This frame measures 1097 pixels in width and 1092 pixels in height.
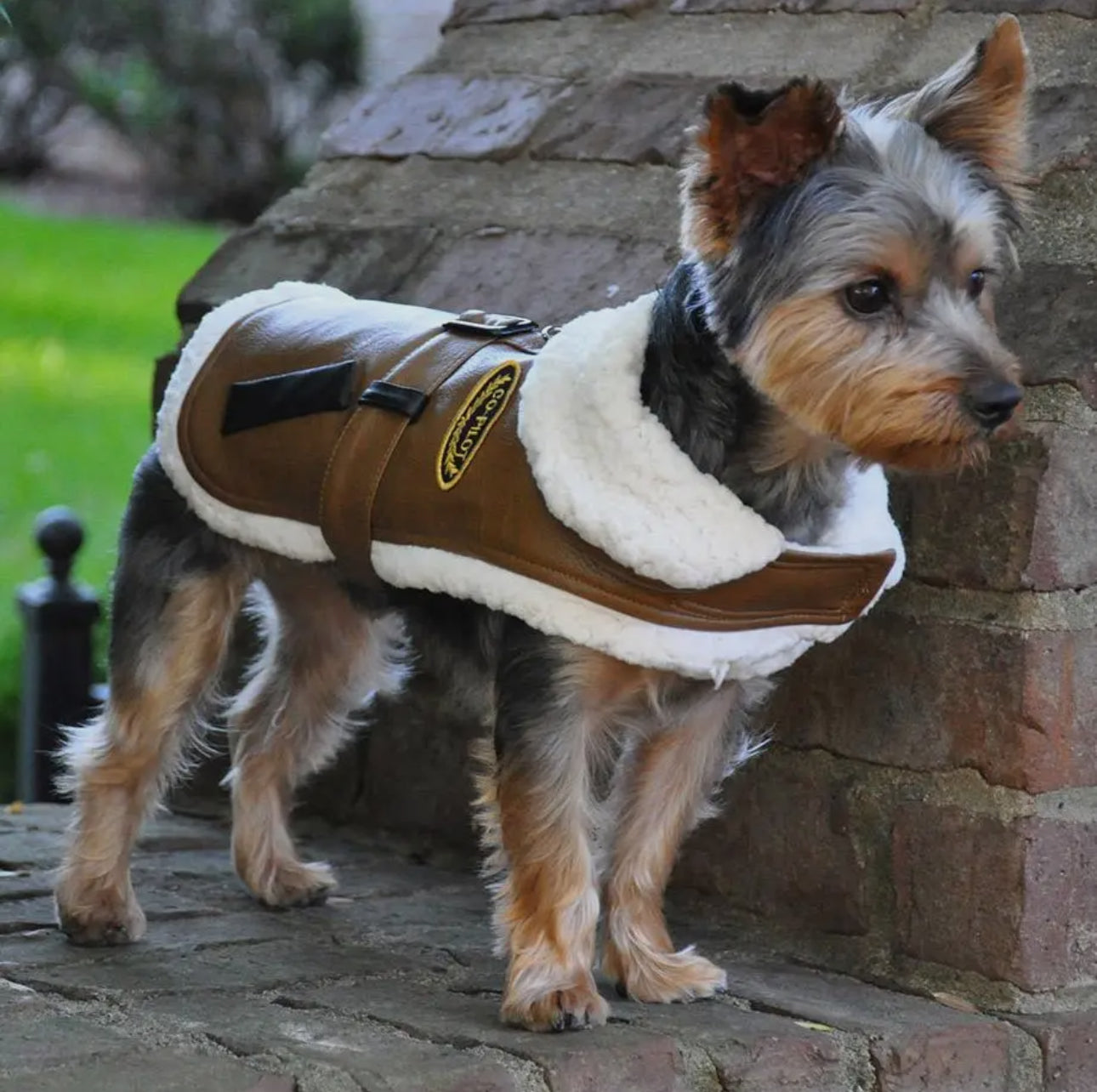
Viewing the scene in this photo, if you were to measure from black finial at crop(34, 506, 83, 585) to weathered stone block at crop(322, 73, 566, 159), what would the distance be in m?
1.35

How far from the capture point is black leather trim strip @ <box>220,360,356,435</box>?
4020 millimetres

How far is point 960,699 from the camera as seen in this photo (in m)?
3.97

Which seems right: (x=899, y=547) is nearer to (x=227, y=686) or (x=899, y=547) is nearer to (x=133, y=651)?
(x=133, y=651)

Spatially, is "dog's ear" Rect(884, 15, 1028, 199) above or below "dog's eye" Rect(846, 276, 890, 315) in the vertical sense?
above

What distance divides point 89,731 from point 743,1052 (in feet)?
5.12

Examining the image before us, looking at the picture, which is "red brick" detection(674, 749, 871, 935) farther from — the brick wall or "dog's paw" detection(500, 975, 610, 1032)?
"dog's paw" detection(500, 975, 610, 1032)

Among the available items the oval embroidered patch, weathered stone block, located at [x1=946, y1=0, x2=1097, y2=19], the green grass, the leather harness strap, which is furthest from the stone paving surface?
the green grass

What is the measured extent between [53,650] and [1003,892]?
123 inches

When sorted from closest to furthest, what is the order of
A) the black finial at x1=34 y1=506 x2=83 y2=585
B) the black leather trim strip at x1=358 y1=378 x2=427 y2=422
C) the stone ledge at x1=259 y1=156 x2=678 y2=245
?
the black leather trim strip at x1=358 y1=378 x2=427 y2=422 < the stone ledge at x1=259 y1=156 x2=678 y2=245 < the black finial at x1=34 y1=506 x2=83 y2=585

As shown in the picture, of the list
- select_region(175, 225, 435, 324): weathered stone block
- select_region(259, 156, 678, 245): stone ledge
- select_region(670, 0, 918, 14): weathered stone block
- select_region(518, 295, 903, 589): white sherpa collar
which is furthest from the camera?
select_region(175, 225, 435, 324): weathered stone block

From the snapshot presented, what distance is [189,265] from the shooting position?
40.9 ft

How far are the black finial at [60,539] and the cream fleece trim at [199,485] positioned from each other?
1759mm

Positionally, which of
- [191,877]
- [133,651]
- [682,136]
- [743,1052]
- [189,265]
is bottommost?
[189,265]

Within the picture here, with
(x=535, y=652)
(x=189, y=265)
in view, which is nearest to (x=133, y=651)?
(x=535, y=652)
